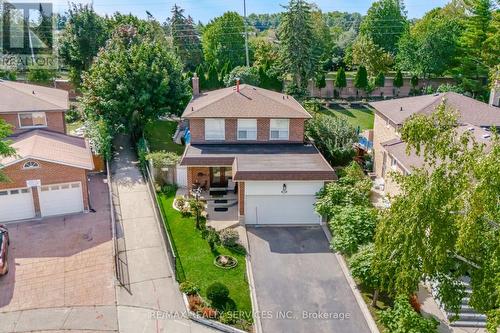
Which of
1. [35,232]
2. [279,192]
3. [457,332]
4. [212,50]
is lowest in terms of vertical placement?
[457,332]

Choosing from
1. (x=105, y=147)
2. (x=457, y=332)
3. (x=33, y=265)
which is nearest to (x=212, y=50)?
(x=105, y=147)

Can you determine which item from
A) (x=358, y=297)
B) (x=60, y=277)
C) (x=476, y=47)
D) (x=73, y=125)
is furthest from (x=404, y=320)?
(x=476, y=47)

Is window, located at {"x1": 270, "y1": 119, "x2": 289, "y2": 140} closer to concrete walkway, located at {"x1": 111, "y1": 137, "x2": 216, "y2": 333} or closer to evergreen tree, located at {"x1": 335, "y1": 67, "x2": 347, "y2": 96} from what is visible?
concrete walkway, located at {"x1": 111, "y1": 137, "x2": 216, "y2": 333}

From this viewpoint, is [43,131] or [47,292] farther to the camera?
[43,131]

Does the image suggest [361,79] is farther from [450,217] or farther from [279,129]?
[450,217]

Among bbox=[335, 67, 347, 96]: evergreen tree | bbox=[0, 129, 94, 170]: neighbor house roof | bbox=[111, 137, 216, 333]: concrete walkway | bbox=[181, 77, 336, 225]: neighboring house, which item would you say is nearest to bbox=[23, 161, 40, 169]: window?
bbox=[0, 129, 94, 170]: neighbor house roof

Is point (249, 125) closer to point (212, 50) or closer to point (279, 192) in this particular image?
point (279, 192)

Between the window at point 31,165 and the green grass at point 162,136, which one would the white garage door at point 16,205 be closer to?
the window at point 31,165
